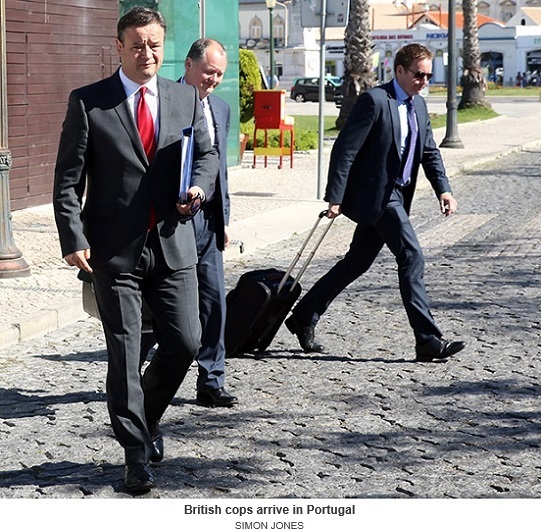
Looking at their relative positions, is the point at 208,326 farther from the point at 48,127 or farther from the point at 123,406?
the point at 48,127

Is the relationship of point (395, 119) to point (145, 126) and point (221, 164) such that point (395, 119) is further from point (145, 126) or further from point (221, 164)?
point (145, 126)

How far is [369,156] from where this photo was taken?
7.73 m

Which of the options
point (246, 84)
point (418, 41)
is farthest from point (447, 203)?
point (418, 41)

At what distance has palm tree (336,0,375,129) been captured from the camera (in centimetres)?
3272

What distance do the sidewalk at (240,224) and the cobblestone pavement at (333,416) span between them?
22cm

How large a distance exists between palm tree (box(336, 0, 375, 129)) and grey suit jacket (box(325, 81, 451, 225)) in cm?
2486

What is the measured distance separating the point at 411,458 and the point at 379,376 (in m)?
1.69

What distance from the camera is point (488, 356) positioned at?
8008 millimetres

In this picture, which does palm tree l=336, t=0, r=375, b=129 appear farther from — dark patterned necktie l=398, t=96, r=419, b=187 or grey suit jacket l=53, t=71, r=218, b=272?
grey suit jacket l=53, t=71, r=218, b=272

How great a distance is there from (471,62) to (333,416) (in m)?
36.1

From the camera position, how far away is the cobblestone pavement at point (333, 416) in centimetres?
555

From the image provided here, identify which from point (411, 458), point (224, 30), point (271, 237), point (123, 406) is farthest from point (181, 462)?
point (224, 30)

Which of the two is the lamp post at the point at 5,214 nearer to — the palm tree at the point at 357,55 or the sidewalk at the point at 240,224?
the sidewalk at the point at 240,224

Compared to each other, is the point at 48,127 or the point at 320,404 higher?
the point at 48,127
